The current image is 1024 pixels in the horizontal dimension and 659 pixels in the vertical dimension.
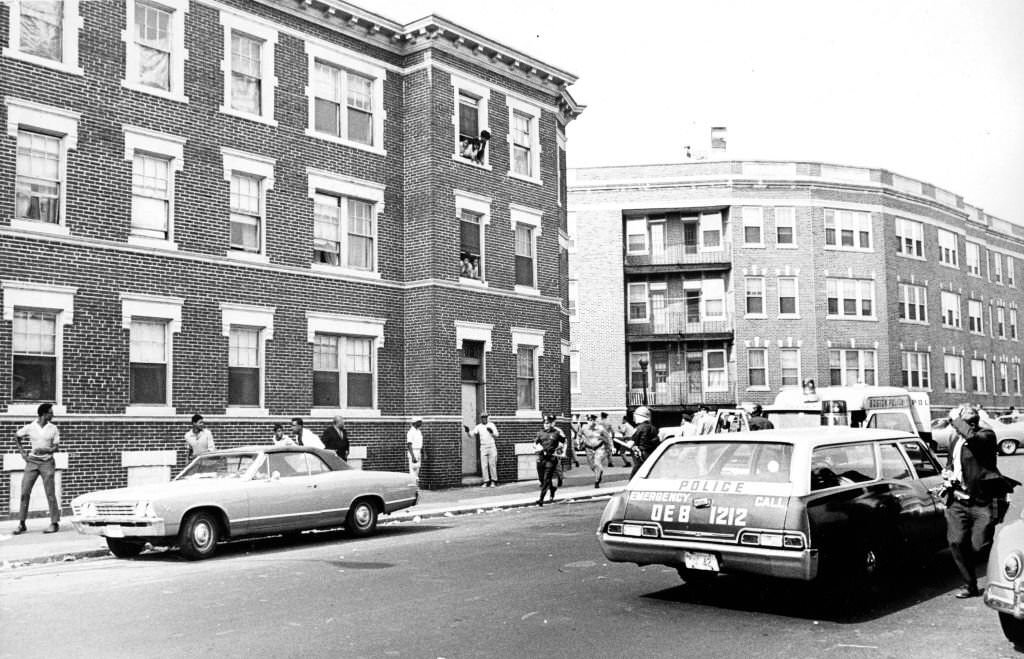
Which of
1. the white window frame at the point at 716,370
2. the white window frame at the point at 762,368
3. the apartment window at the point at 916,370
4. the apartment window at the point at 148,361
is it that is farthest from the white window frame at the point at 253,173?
the apartment window at the point at 916,370

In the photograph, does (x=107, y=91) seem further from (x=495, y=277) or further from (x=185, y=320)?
(x=495, y=277)

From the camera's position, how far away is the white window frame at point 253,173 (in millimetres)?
21672

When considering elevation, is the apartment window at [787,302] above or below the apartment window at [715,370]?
above

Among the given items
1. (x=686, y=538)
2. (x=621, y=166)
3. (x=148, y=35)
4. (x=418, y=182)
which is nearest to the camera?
(x=686, y=538)

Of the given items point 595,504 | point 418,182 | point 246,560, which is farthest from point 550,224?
point 246,560

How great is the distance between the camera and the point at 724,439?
9141 millimetres

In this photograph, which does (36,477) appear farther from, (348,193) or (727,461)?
(727,461)

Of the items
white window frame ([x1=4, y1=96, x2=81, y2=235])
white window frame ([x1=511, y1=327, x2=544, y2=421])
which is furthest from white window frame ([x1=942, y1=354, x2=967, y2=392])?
white window frame ([x1=4, y1=96, x2=81, y2=235])

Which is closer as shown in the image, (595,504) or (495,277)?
(595,504)

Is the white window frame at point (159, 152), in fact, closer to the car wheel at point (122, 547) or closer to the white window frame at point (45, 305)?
the white window frame at point (45, 305)

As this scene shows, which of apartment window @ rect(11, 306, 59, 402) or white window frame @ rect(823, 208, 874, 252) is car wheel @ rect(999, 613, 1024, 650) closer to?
apartment window @ rect(11, 306, 59, 402)

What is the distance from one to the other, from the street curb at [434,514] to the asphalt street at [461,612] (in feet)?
2.23

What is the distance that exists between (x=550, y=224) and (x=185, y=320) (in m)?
12.1

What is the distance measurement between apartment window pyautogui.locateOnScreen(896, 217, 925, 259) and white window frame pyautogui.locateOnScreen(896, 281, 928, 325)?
1.58 meters
